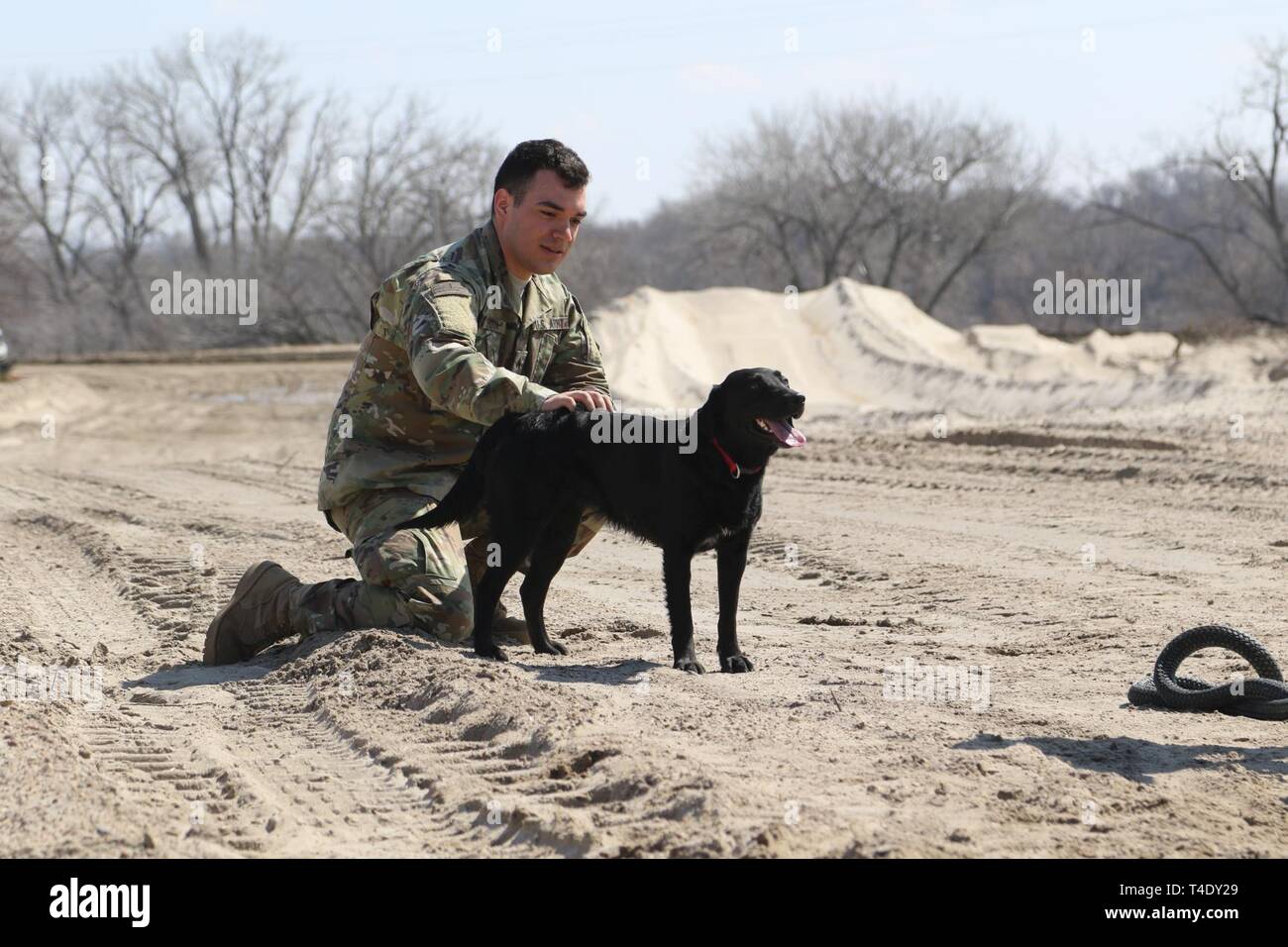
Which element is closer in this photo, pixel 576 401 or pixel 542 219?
pixel 576 401

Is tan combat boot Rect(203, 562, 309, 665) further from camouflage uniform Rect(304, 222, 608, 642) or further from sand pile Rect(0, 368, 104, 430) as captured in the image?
sand pile Rect(0, 368, 104, 430)

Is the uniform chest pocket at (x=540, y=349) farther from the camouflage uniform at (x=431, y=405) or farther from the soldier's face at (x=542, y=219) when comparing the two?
the soldier's face at (x=542, y=219)

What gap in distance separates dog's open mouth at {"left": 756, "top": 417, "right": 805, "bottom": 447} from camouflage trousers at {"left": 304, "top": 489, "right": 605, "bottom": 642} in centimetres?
88

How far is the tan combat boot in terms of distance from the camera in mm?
5770

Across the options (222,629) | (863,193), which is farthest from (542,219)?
(863,193)

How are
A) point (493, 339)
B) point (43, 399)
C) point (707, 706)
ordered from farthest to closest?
point (43, 399) < point (493, 339) < point (707, 706)

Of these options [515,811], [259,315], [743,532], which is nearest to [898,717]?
[743,532]

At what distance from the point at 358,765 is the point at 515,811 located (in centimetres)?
80

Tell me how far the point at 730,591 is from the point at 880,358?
52.3 feet

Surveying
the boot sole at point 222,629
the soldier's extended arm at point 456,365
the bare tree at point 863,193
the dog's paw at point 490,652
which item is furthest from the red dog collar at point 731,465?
the bare tree at point 863,193

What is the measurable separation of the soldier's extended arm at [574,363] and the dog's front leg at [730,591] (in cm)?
121

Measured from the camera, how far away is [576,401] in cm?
527

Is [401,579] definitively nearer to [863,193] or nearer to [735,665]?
[735,665]
